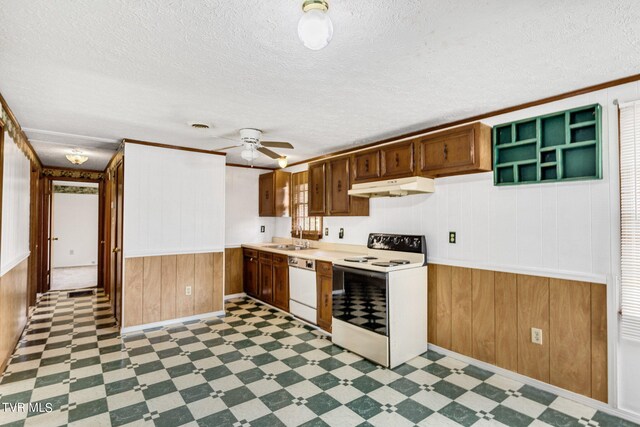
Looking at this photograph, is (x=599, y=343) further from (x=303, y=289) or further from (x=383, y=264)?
(x=303, y=289)

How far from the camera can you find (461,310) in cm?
322

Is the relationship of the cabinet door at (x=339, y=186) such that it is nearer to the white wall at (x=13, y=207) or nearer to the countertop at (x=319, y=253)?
the countertop at (x=319, y=253)

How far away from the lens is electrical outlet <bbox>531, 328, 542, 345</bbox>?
2.69 m

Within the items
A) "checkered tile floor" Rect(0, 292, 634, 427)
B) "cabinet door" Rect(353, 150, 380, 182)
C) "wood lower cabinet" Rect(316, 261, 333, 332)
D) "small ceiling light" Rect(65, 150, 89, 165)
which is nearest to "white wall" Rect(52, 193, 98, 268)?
"small ceiling light" Rect(65, 150, 89, 165)

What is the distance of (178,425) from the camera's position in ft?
7.14

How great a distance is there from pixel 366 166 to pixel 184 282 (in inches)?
111

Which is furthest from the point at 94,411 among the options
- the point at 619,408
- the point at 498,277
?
the point at 619,408

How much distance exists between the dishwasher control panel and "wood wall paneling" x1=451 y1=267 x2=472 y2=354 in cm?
162

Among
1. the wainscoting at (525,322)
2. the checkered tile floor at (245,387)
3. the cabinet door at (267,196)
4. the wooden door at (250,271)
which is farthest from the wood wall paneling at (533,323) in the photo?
the cabinet door at (267,196)

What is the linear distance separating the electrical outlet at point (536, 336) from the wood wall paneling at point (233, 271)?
429 centimetres

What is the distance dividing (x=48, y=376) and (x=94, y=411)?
2.87 feet

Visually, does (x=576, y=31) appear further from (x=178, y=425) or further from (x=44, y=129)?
(x=44, y=129)

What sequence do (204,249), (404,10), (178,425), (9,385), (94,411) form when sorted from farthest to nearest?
1. (204,249)
2. (9,385)
3. (94,411)
4. (178,425)
5. (404,10)

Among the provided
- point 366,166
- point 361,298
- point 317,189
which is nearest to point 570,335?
point 361,298
